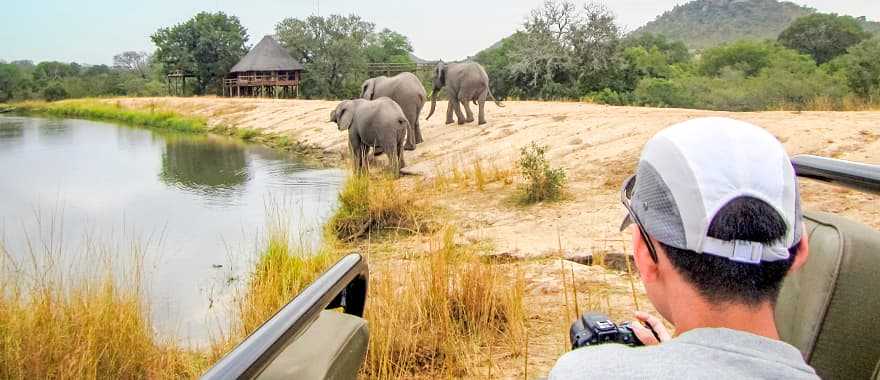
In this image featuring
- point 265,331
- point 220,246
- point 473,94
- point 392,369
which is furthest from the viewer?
point 473,94

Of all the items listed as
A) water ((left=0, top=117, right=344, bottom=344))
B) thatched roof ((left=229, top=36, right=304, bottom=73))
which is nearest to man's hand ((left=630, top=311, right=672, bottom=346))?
water ((left=0, top=117, right=344, bottom=344))

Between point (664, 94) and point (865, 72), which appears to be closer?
point (865, 72)

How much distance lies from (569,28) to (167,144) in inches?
560

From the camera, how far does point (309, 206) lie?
9.13m

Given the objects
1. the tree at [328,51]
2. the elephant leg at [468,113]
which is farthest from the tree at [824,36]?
the elephant leg at [468,113]

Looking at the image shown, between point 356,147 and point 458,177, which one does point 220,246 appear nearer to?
point 458,177

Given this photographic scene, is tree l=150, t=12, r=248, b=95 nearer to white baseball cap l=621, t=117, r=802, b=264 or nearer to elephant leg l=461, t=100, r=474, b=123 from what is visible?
elephant leg l=461, t=100, r=474, b=123

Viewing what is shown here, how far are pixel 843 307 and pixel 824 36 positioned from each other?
117 ft

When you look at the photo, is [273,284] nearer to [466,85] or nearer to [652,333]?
[652,333]

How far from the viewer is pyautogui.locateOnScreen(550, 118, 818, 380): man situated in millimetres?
948

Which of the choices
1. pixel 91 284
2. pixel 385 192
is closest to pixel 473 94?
pixel 385 192

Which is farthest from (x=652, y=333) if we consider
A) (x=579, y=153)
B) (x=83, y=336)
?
(x=579, y=153)

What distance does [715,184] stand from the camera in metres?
0.99

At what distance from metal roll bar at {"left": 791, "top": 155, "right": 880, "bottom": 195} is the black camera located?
707 millimetres
